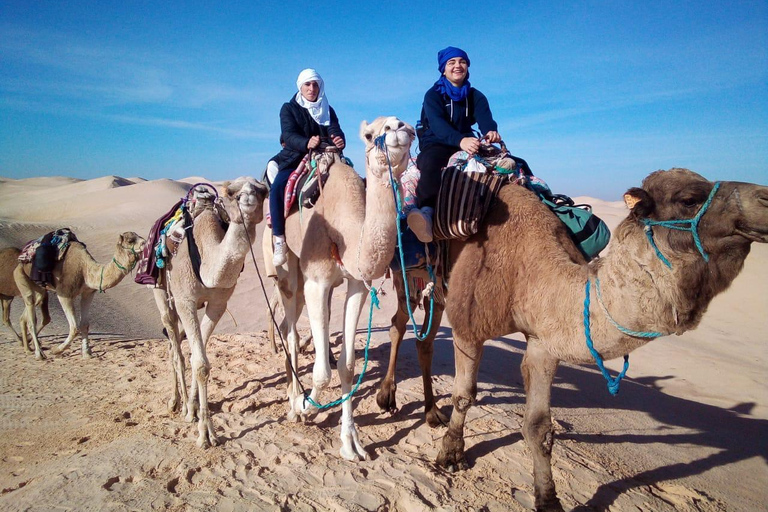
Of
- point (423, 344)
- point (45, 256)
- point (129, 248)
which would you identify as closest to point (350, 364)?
point (423, 344)

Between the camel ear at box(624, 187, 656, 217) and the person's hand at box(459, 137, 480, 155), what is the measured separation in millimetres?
1590

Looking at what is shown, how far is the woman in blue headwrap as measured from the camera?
4.01 m

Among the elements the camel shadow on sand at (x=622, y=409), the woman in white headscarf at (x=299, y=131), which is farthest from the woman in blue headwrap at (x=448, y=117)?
the camel shadow on sand at (x=622, y=409)

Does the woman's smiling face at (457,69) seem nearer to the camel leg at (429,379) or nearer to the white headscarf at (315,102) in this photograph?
the white headscarf at (315,102)

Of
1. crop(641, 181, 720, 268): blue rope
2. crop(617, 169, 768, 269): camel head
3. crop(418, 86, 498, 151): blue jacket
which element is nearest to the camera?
crop(617, 169, 768, 269): camel head

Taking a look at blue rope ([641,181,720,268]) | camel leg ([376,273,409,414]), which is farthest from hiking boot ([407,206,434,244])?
blue rope ([641,181,720,268])

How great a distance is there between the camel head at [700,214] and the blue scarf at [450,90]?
2314 millimetres

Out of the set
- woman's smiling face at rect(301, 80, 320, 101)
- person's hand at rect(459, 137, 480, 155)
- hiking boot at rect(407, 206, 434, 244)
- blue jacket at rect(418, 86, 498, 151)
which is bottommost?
hiking boot at rect(407, 206, 434, 244)

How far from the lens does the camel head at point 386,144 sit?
9.09 ft

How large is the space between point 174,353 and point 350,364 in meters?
2.28

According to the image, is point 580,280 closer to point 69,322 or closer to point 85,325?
point 85,325

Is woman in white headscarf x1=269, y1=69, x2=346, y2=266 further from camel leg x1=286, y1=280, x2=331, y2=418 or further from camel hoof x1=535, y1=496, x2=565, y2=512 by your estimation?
camel hoof x1=535, y1=496, x2=565, y2=512

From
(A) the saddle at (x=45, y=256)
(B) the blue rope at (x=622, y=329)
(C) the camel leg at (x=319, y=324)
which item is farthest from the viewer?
(A) the saddle at (x=45, y=256)

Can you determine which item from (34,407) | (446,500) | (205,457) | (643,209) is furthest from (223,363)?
(643,209)
